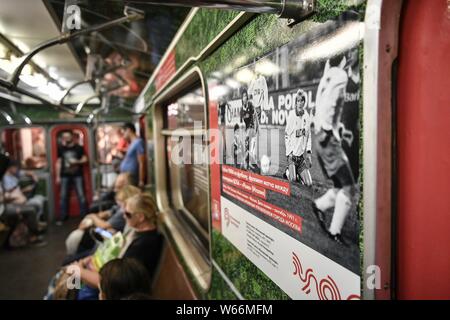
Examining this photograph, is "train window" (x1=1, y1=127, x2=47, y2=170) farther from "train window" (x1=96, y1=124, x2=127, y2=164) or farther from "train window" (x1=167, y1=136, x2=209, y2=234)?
"train window" (x1=167, y1=136, x2=209, y2=234)

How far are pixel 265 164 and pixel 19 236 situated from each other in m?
6.07

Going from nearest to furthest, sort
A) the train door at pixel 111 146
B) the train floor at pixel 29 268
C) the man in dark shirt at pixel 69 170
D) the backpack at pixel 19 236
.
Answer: the train floor at pixel 29 268 → the backpack at pixel 19 236 → the man in dark shirt at pixel 69 170 → the train door at pixel 111 146

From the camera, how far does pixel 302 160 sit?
0.91 meters

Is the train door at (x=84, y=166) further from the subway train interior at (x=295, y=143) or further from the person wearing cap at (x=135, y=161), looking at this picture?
the subway train interior at (x=295, y=143)

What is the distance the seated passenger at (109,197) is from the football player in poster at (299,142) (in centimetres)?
411

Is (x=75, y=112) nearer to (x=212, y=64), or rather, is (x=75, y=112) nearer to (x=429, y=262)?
(x=212, y=64)

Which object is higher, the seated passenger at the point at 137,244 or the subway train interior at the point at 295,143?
the subway train interior at the point at 295,143

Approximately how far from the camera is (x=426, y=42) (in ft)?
2.00

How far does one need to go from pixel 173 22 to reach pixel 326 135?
1.99 meters

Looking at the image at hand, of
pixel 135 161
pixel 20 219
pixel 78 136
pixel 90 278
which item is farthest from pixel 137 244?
pixel 78 136


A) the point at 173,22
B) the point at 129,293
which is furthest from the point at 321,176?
the point at 173,22

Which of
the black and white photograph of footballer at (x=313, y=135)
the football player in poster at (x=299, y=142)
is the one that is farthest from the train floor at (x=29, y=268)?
the football player in poster at (x=299, y=142)

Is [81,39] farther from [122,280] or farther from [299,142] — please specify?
[299,142]

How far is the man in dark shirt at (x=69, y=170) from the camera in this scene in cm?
739
